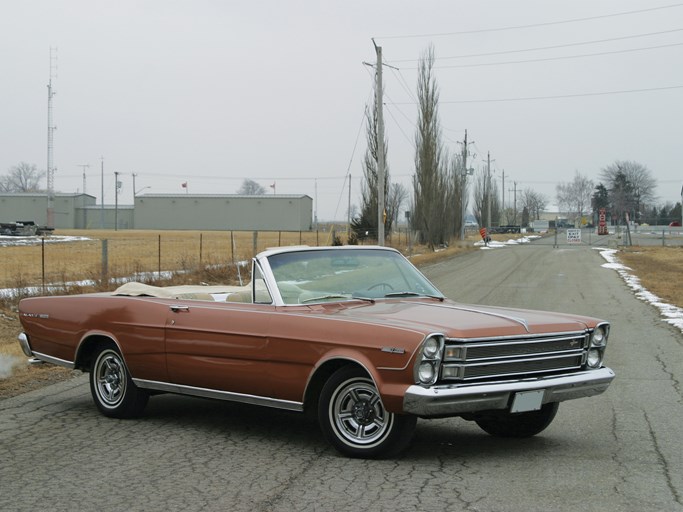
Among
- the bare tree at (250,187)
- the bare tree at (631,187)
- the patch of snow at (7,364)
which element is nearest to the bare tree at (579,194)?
the bare tree at (631,187)

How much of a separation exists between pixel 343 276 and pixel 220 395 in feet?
4.52

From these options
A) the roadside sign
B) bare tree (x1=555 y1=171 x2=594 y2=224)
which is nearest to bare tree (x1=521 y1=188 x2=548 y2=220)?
bare tree (x1=555 y1=171 x2=594 y2=224)

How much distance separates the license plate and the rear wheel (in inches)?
131

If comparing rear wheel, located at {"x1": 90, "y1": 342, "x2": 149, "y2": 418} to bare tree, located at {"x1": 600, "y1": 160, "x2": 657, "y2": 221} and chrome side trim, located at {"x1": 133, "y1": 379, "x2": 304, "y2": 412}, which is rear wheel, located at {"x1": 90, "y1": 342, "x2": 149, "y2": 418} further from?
bare tree, located at {"x1": 600, "y1": 160, "x2": 657, "y2": 221}

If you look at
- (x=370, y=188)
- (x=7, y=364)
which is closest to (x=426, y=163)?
(x=370, y=188)

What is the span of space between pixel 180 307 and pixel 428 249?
149 feet

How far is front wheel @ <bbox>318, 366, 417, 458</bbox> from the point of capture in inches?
217

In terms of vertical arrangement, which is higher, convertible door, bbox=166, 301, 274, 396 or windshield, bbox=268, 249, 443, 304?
windshield, bbox=268, 249, 443, 304

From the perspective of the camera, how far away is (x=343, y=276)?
6840mm

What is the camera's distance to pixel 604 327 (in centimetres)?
623

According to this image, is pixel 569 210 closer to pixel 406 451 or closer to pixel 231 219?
pixel 231 219

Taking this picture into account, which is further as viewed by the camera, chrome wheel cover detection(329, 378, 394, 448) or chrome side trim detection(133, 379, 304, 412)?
chrome side trim detection(133, 379, 304, 412)

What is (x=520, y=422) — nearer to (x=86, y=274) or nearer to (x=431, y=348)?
(x=431, y=348)

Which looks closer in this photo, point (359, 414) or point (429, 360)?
point (429, 360)
